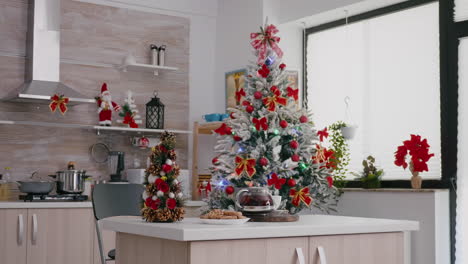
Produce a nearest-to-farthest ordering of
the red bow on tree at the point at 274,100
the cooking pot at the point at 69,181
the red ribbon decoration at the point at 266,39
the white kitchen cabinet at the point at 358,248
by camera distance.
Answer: the white kitchen cabinet at the point at 358,248 → the red ribbon decoration at the point at 266,39 → the red bow on tree at the point at 274,100 → the cooking pot at the point at 69,181

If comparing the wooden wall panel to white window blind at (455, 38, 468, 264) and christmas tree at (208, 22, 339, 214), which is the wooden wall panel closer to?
christmas tree at (208, 22, 339, 214)

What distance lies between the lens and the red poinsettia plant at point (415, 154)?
4508 mm

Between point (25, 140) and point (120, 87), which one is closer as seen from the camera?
point (25, 140)

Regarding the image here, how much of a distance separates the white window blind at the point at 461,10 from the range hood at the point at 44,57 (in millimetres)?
2826

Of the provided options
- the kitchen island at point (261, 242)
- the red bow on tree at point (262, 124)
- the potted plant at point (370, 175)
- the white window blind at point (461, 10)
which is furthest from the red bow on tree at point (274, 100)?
the kitchen island at point (261, 242)

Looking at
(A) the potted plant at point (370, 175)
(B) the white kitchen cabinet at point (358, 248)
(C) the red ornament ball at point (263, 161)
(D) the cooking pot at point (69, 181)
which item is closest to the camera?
(B) the white kitchen cabinet at point (358, 248)

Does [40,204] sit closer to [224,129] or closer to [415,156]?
[224,129]

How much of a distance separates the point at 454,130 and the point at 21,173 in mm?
3332

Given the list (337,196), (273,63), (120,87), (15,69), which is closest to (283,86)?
(273,63)

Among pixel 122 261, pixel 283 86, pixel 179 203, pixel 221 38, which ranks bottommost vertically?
pixel 122 261

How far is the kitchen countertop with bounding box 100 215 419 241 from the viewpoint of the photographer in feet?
7.33

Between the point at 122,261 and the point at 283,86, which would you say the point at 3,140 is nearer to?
the point at 283,86

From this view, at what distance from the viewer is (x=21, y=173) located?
529cm

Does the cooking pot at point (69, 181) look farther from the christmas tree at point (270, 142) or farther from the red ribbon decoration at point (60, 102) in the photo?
the christmas tree at point (270, 142)
